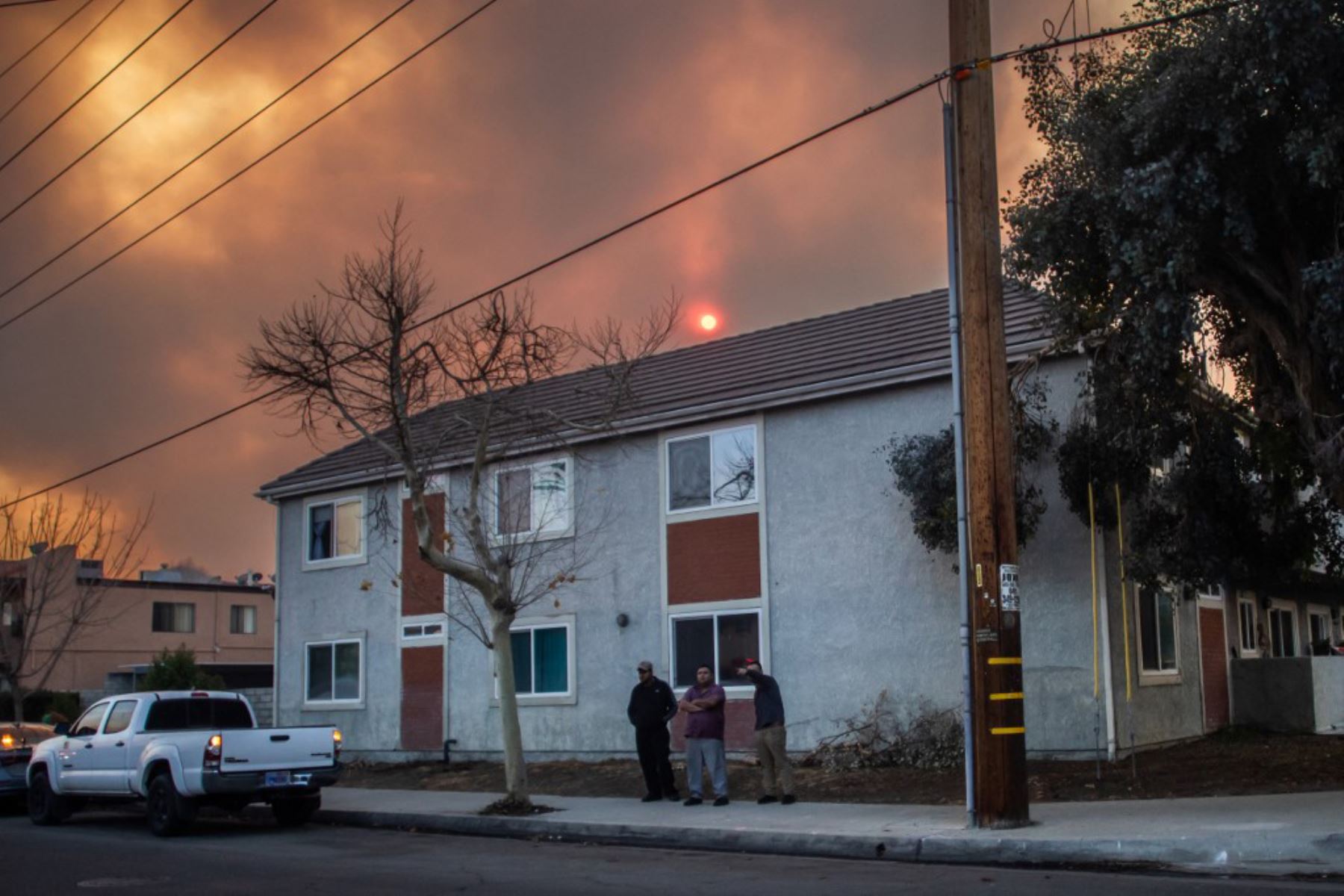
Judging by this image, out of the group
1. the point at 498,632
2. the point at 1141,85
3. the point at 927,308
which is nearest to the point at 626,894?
the point at 498,632

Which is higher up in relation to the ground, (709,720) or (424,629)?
(424,629)

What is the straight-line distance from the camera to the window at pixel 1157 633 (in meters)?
18.8

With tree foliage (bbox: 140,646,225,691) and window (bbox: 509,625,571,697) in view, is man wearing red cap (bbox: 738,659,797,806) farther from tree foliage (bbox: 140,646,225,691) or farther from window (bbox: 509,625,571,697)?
tree foliage (bbox: 140,646,225,691)

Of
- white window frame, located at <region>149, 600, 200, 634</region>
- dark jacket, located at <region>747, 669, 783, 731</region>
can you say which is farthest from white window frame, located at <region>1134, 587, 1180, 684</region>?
white window frame, located at <region>149, 600, 200, 634</region>

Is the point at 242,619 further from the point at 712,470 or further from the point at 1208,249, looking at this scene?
the point at 1208,249

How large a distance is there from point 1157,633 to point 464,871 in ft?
37.0

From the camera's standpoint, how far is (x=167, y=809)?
16.3 m

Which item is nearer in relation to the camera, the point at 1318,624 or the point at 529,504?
the point at 529,504

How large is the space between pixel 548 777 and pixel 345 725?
699 centimetres

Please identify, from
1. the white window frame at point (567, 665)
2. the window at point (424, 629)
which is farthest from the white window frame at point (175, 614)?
the white window frame at point (567, 665)

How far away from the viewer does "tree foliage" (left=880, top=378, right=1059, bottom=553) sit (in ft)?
57.7

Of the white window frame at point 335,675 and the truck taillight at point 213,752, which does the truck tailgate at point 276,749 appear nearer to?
the truck taillight at point 213,752

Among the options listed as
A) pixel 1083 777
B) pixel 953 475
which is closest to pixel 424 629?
pixel 953 475

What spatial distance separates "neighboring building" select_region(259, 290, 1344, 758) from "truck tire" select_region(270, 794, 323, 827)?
5923 millimetres
